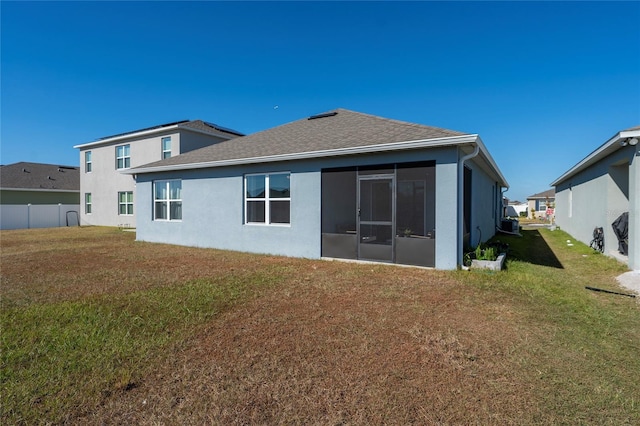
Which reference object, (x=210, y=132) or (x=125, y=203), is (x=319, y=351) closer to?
(x=210, y=132)

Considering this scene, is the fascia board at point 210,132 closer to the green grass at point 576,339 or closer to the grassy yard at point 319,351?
the grassy yard at point 319,351

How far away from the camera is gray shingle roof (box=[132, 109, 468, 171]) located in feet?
26.4

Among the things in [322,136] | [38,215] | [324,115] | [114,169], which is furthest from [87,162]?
[322,136]

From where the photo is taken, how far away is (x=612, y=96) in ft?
42.6

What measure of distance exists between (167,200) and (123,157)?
11026 mm

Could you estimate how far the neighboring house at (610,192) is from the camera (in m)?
6.89

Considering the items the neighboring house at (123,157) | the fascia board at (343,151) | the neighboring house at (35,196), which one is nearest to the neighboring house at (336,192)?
the fascia board at (343,151)

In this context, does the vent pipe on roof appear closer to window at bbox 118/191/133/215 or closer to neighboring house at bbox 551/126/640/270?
neighboring house at bbox 551/126/640/270

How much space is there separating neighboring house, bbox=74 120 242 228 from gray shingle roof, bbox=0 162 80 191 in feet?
14.0

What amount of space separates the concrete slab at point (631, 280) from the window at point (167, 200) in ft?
43.7

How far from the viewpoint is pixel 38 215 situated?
75.1ft

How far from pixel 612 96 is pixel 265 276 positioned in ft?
53.2

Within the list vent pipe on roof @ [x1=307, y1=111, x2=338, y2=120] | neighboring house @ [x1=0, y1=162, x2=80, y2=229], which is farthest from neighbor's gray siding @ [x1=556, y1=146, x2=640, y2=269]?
neighboring house @ [x1=0, y1=162, x2=80, y2=229]

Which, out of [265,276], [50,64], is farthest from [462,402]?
[50,64]
